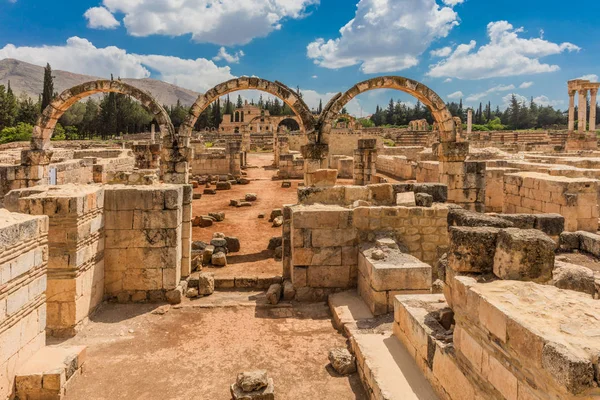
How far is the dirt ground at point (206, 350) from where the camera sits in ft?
15.2

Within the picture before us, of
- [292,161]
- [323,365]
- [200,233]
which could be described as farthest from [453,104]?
[323,365]

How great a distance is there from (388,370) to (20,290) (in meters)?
3.61

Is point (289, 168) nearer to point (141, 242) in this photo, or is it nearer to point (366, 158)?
point (366, 158)

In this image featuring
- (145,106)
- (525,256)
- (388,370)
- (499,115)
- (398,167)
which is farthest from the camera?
(499,115)

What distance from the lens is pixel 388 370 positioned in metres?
4.12

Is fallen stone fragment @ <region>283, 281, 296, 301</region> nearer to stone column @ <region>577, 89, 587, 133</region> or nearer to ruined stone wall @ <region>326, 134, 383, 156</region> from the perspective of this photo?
ruined stone wall @ <region>326, 134, 383, 156</region>

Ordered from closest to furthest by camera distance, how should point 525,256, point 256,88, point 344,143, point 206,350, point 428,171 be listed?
point 525,256 → point 206,350 → point 256,88 → point 428,171 → point 344,143

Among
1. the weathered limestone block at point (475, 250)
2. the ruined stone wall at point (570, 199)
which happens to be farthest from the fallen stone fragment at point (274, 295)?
the ruined stone wall at point (570, 199)

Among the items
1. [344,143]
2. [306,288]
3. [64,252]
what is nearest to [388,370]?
[306,288]

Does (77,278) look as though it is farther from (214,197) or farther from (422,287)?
(214,197)

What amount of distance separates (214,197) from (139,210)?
1151 centimetres

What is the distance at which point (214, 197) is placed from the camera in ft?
60.2

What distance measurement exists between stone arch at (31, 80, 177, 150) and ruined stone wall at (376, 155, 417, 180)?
13.5 metres

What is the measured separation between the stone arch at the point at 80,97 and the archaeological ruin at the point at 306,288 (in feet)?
0.16
